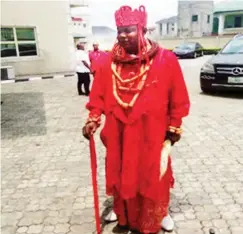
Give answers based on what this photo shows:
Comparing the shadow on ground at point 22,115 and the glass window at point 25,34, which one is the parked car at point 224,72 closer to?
the shadow on ground at point 22,115

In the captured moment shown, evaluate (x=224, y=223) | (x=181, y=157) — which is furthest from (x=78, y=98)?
(x=224, y=223)

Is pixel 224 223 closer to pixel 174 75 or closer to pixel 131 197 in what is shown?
pixel 131 197

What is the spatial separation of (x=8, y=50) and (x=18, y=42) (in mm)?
577

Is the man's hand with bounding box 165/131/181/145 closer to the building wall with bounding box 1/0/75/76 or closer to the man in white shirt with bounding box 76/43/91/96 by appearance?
the man in white shirt with bounding box 76/43/91/96

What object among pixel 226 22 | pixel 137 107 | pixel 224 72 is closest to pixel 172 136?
pixel 137 107

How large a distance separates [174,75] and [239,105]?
5.85m

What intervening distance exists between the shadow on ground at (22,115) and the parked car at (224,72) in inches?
177

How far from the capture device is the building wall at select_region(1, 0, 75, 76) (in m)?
14.5

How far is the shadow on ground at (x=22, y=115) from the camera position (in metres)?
6.25

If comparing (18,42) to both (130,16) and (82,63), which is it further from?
(130,16)

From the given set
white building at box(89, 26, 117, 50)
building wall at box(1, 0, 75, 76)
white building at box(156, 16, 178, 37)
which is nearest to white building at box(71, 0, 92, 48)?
white building at box(89, 26, 117, 50)

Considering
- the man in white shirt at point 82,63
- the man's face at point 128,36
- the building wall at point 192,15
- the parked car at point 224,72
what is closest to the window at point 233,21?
the building wall at point 192,15

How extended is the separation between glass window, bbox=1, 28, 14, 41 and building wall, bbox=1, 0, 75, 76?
0.32 m

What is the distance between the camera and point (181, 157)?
A: 15.4 ft
